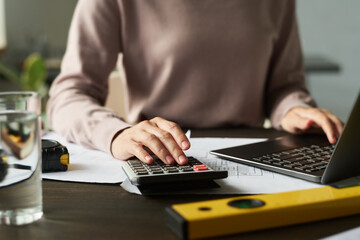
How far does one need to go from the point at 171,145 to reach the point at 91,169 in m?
0.13

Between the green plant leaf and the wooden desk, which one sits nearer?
the wooden desk

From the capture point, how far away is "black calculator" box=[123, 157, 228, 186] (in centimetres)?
60

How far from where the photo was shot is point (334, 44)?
2.87m

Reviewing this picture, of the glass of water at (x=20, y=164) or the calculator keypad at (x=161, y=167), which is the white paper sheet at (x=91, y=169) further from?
Result: the glass of water at (x=20, y=164)

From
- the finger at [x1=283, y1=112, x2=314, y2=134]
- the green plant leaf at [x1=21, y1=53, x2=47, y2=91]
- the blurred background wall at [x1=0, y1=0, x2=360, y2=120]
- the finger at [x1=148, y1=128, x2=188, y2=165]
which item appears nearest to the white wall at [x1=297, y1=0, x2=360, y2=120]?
the blurred background wall at [x1=0, y1=0, x2=360, y2=120]

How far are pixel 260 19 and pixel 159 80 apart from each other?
0.99ft

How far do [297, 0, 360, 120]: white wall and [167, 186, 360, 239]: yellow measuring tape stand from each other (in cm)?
242

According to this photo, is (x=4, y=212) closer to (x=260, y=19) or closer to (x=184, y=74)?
(x=184, y=74)

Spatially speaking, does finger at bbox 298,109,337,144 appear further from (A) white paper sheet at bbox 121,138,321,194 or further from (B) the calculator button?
(B) the calculator button

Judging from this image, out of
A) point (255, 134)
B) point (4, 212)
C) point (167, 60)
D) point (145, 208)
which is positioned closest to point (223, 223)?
point (145, 208)

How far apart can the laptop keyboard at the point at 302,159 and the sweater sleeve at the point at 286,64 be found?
450 millimetres

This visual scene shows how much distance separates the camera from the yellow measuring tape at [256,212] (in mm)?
455

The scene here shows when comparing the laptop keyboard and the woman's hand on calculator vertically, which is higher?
the woman's hand on calculator

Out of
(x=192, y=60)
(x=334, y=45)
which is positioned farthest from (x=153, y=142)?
(x=334, y=45)
